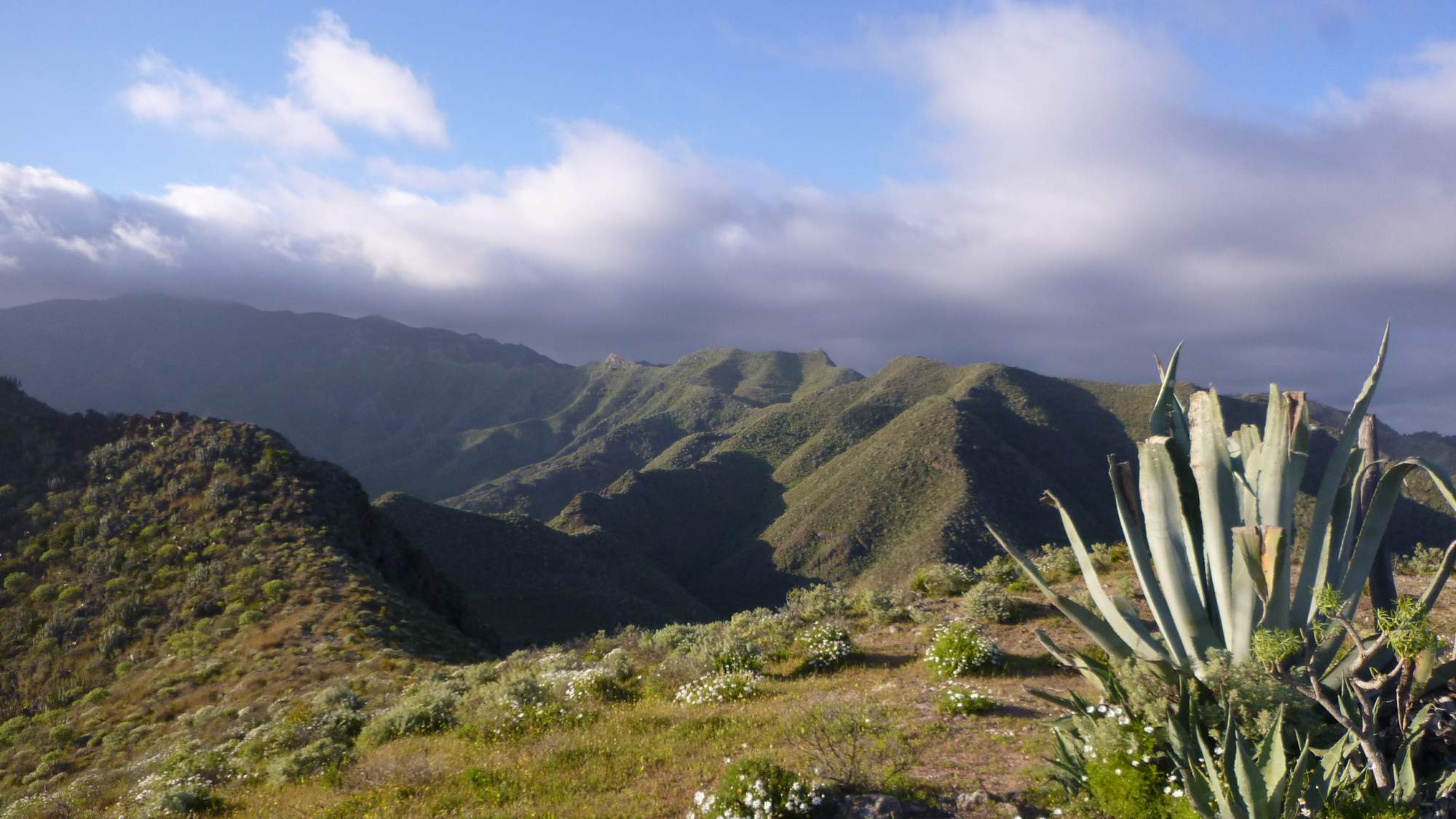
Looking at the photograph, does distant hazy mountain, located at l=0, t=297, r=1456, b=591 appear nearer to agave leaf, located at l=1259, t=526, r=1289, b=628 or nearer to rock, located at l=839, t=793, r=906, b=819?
agave leaf, located at l=1259, t=526, r=1289, b=628

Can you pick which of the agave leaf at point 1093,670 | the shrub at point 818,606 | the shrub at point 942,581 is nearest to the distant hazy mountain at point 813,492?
the shrub at point 942,581

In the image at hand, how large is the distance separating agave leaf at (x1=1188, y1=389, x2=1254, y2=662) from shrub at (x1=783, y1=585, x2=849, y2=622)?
345 inches

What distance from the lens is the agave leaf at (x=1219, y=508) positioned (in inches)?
191

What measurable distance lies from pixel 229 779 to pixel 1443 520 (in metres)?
69.1

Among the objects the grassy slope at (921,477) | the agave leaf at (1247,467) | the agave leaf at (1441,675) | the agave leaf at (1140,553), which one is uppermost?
the agave leaf at (1247,467)

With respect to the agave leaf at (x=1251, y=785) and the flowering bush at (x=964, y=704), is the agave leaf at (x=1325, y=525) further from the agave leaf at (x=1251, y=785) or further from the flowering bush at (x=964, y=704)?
the flowering bush at (x=964, y=704)

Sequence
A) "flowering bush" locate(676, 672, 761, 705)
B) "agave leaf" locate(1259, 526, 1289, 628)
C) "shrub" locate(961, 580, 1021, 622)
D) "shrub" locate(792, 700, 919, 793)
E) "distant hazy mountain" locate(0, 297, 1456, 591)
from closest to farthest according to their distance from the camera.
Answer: "agave leaf" locate(1259, 526, 1289, 628) → "shrub" locate(792, 700, 919, 793) → "flowering bush" locate(676, 672, 761, 705) → "shrub" locate(961, 580, 1021, 622) → "distant hazy mountain" locate(0, 297, 1456, 591)

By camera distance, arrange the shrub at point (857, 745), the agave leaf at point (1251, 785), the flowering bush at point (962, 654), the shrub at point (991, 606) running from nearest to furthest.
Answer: the agave leaf at point (1251, 785) → the shrub at point (857, 745) → the flowering bush at point (962, 654) → the shrub at point (991, 606)

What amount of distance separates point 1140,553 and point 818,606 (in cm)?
887

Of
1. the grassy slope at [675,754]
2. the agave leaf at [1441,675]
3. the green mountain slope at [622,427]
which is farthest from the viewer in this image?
the green mountain slope at [622,427]

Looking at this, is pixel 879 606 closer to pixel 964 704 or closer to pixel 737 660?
pixel 737 660

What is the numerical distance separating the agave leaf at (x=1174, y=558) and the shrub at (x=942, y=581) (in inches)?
376

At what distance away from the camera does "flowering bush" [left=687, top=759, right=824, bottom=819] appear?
16.2 feet

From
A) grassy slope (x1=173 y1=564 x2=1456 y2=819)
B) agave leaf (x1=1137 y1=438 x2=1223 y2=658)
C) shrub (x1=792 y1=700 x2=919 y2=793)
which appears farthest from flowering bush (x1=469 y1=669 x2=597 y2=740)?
agave leaf (x1=1137 y1=438 x2=1223 y2=658)
